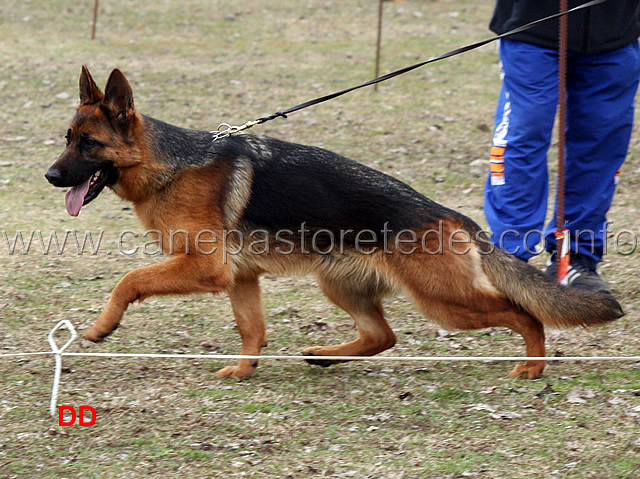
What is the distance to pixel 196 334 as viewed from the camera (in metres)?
5.20

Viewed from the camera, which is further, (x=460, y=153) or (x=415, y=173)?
(x=460, y=153)

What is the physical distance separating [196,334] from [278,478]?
190 centimetres

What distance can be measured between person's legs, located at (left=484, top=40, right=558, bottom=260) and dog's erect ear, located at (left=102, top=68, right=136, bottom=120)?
2.37 meters

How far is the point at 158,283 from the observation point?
424 cm

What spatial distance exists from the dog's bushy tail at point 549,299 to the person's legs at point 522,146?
1033 mm

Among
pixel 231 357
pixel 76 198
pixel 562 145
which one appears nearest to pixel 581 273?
pixel 562 145

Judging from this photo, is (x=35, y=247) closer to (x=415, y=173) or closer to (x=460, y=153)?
(x=415, y=173)

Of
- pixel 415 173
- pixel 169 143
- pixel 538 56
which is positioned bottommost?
pixel 415 173

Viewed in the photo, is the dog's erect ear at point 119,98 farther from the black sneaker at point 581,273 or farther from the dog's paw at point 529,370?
the black sneaker at point 581,273

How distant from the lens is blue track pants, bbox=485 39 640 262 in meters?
5.13

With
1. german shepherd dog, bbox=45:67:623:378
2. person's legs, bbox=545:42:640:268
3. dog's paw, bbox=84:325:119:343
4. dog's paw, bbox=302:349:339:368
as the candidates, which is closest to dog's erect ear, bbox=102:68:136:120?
german shepherd dog, bbox=45:67:623:378

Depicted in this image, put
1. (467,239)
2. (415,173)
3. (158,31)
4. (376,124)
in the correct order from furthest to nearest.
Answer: (158,31) → (376,124) → (415,173) → (467,239)

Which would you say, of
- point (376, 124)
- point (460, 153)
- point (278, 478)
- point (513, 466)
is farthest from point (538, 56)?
point (376, 124)

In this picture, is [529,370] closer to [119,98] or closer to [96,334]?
[96,334]
